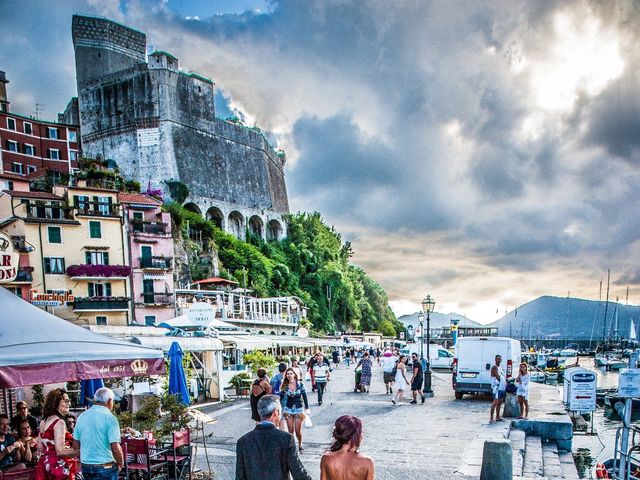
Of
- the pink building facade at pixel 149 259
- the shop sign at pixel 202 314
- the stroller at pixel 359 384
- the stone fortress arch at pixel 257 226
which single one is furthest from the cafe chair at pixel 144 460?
the stone fortress arch at pixel 257 226

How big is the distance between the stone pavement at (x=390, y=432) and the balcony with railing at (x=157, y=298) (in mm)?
19197

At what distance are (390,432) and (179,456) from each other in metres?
5.71

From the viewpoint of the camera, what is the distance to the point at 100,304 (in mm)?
31609

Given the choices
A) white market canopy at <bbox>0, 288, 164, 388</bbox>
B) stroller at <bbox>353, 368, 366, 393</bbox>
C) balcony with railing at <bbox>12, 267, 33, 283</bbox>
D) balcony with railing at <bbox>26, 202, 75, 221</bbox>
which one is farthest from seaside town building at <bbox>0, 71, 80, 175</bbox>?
white market canopy at <bbox>0, 288, 164, 388</bbox>

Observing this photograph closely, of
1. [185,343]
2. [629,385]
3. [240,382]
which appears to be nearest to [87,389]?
[185,343]

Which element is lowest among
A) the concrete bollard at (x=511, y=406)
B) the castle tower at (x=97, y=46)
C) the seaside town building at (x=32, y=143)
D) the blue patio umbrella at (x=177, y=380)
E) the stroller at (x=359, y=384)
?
the stroller at (x=359, y=384)

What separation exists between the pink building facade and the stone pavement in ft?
63.3

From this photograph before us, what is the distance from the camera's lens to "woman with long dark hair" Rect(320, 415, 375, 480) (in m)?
3.43

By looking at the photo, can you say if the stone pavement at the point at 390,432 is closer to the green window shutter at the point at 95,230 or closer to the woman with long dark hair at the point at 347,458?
the woman with long dark hair at the point at 347,458

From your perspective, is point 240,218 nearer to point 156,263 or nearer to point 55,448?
point 156,263

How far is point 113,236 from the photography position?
33281mm

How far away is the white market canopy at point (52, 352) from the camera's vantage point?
5.44 metres

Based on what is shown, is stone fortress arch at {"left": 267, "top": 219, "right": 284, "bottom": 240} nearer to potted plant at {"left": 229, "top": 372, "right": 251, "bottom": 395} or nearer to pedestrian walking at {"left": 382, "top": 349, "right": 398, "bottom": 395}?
potted plant at {"left": 229, "top": 372, "right": 251, "bottom": 395}

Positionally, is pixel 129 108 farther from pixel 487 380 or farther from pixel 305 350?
pixel 487 380
